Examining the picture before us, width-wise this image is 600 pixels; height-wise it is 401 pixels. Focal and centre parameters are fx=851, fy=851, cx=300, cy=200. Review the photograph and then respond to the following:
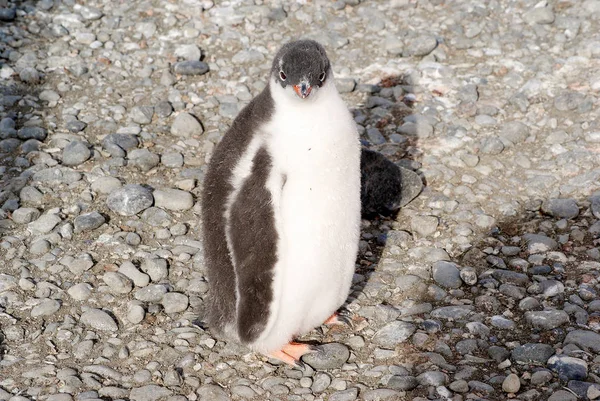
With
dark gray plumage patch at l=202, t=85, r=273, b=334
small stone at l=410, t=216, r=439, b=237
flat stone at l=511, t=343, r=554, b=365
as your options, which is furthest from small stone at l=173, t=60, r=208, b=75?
flat stone at l=511, t=343, r=554, b=365

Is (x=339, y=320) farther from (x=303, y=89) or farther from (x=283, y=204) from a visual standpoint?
(x=303, y=89)

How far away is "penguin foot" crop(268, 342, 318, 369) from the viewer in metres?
3.94

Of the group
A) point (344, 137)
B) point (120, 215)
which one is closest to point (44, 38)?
point (120, 215)

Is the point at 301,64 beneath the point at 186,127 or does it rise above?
above

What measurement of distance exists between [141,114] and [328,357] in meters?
2.71

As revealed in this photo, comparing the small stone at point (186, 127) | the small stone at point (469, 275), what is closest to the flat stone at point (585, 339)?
the small stone at point (469, 275)

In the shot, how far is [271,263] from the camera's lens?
374cm

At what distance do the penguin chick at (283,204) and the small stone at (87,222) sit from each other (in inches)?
46.7

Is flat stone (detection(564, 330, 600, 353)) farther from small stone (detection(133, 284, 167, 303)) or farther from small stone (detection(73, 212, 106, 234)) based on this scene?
small stone (detection(73, 212, 106, 234))

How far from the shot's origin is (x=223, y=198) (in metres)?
3.82

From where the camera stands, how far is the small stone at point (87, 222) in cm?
489

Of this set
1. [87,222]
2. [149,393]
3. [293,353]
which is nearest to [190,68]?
[87,222]

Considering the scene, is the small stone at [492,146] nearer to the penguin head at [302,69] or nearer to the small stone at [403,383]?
A: the penguin head at [302,69]

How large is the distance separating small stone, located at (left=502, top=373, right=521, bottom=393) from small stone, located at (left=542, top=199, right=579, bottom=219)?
1560 millimetres
